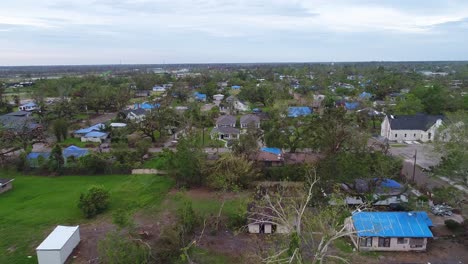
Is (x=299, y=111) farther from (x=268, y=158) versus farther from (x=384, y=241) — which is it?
(x=384, y=241)

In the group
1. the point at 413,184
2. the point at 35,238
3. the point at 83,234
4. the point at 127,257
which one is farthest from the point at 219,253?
the point at 413,184

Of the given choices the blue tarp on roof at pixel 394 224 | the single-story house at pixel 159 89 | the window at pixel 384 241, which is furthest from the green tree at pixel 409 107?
the single-story house at pixel 159 89

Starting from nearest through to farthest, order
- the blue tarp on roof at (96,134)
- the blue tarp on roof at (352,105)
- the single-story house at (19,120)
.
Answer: the blue tarp on roof at (96,134) → the single-story house at (19,120) → the blue tarp on roof at (352,105)

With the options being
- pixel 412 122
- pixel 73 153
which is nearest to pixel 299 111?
pixel 412 122

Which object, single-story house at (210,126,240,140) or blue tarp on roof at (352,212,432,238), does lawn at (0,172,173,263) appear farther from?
single-story house at (210,126,240,140)

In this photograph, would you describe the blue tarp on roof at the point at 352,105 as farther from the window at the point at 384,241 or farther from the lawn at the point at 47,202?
the window at the point at 384,241

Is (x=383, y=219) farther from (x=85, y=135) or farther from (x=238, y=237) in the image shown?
(x=85, y=135)
